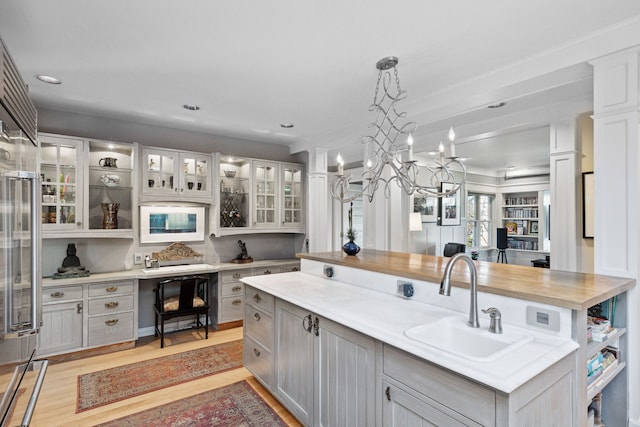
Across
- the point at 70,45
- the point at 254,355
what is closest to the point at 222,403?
the point at 254,355

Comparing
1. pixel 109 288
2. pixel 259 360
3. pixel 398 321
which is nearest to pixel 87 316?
pixel 109 288

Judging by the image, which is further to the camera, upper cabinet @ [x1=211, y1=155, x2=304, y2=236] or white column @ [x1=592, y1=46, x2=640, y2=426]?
upper cabinet @ [x1=211, y1=155, x2=304, y2=236]

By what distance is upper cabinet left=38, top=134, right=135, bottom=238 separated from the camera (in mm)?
3414

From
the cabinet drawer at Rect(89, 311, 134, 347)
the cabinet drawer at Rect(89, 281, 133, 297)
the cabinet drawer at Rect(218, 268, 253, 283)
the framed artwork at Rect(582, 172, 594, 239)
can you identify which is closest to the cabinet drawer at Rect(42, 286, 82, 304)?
the cabinet drawer at Rect(89, 281, 133, 297)

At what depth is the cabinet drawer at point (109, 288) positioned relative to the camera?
11.5ft

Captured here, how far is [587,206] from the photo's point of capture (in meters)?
3.44

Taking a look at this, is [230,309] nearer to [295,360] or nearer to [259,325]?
[259,325]

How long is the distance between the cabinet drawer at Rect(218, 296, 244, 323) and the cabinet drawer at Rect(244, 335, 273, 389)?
1409 millimetres

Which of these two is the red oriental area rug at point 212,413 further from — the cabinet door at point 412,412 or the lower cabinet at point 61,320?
the lower cabinet at point 61,320

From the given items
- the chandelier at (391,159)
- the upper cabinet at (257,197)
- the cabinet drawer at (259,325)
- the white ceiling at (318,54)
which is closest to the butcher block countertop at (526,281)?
the chandelier at (391,159)

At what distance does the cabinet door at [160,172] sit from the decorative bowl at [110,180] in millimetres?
274

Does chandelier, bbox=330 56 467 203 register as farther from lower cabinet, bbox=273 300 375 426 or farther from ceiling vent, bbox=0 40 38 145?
ceiling vent, bbox=0 40 38 145

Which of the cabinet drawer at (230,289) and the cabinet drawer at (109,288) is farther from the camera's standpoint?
the cabinet drawer at (230,289)

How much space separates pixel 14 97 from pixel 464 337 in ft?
7.99
